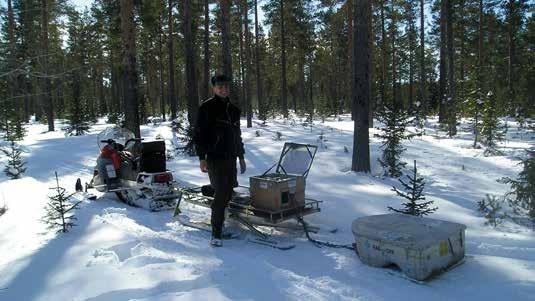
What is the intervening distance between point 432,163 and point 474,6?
2746 cm

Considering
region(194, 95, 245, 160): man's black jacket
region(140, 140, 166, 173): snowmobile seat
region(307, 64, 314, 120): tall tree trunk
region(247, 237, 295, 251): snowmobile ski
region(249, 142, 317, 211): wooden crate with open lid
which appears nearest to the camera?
region(247, 237, 295, 251): snowmobile ski

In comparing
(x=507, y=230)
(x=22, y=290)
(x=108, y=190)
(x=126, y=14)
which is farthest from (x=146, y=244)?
(x=126, y=14)

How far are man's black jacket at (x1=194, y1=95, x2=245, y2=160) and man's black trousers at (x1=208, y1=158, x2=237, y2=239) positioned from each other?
93 mm

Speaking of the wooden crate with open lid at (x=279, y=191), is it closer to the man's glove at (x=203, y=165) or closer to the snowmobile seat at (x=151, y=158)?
the man's glove at (x=203, y=165)

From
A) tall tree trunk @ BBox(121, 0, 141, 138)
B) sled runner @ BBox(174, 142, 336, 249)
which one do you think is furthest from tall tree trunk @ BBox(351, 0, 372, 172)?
tall tree trunk @ BBox(121, 0, 141, 138)

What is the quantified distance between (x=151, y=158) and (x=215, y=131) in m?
2.96

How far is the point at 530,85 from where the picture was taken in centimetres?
3164

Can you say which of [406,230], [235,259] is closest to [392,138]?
[406,230]

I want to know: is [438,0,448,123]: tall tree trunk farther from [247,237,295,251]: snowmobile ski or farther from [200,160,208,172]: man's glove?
[200,160,208,172]: man's glove

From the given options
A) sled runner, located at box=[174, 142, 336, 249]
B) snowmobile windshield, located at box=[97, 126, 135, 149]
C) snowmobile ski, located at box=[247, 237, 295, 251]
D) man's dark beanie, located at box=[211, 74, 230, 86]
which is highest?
man's dark beanie, located at box=[211, 74, 230, 86]

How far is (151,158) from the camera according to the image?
8078 mm

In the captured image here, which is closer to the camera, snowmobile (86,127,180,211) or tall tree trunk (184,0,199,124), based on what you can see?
snowmobile (86,127,180,211)

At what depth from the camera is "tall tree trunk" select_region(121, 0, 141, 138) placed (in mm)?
12414

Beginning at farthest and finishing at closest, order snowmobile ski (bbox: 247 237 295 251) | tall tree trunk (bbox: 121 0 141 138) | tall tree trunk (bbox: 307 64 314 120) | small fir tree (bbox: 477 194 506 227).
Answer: tall tree trunk (bbox: 307 64 314 120)
tall tree trunk (bbox: 121 0 141 138)
small fir tree (bbox: 477 194 506 227)
snowmobile ski (bbox: 247 237 295 251)
